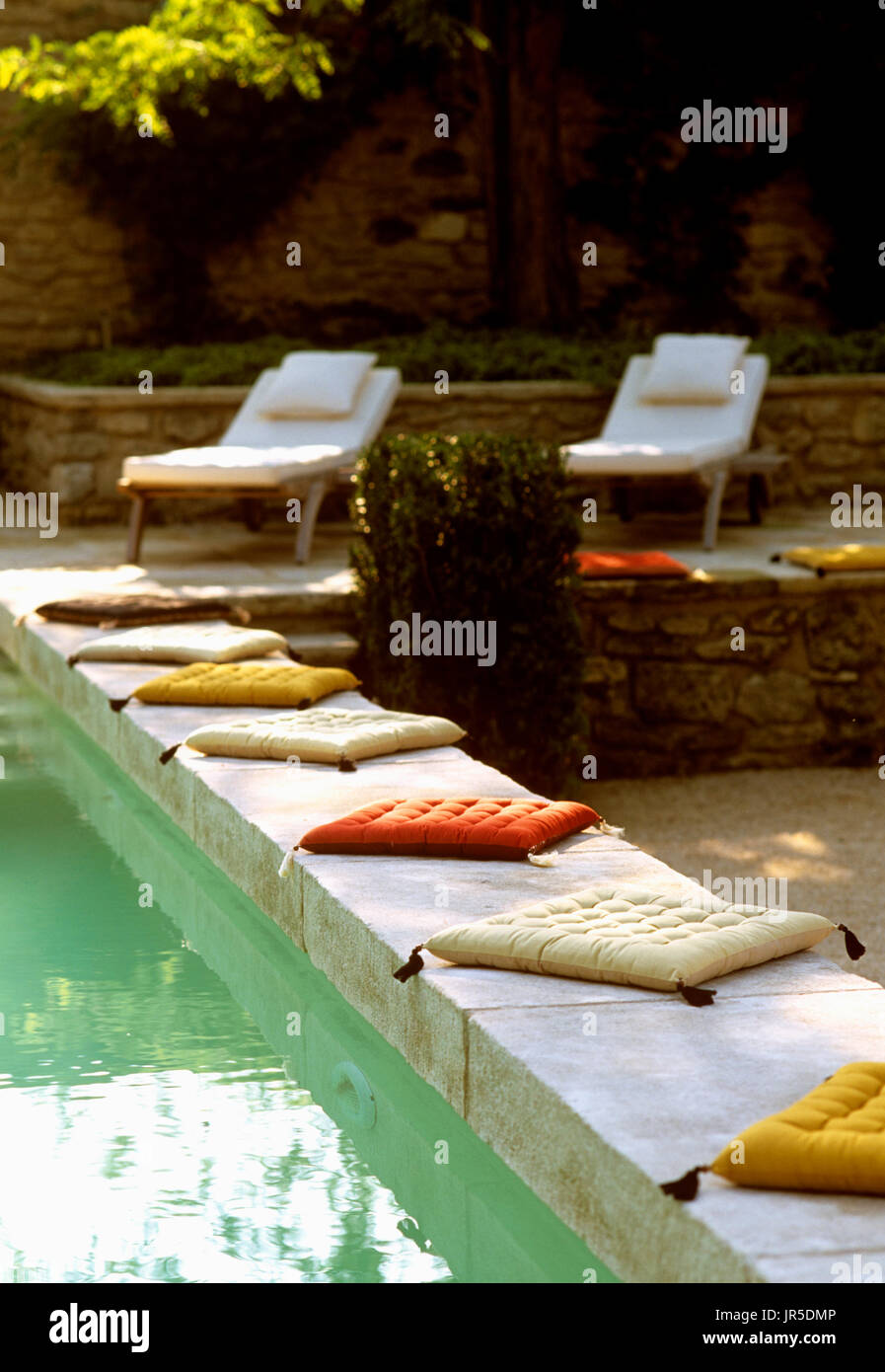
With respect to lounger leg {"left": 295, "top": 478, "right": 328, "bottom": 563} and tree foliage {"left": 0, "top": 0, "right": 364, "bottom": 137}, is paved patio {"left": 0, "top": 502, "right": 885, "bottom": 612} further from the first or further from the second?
tree foliage {"left": 0, "top": 0, "right": 364, "bottom": 137}

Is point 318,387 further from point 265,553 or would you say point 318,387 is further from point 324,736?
point 324,736

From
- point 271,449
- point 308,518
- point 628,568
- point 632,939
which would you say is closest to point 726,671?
point 628,568

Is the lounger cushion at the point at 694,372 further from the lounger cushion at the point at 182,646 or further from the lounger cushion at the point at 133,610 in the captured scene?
the lounger cushion at the point at 182,646

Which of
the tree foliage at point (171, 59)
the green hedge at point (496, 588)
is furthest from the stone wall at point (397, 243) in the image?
the green hedge at point (496, 588)

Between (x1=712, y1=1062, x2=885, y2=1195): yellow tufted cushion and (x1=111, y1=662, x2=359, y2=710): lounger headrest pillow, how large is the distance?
2850 mm

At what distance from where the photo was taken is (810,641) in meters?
6.86

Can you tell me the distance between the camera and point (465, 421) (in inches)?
372

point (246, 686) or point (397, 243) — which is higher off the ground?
point (397, 243)

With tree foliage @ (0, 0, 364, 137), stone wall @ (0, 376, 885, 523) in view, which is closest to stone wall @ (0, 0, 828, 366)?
tree foliage @ (0, 0, 364, 137)

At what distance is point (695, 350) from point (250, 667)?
4.75 meters

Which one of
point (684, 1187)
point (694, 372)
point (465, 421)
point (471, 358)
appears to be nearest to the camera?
point (684, 1187)

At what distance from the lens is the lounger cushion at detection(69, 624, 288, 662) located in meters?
5.38

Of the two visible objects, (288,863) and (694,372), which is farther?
(694,372)

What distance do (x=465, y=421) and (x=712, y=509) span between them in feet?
6.41
